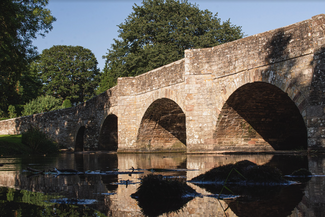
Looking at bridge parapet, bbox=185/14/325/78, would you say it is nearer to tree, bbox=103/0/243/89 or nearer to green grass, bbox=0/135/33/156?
green grass, bbox=0/135/33/156

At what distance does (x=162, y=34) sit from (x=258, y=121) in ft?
50.2

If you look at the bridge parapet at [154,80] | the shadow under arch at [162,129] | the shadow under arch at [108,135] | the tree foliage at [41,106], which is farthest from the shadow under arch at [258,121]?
the tree foliage at [41,106]

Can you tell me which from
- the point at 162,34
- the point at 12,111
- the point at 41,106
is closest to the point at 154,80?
the point at 162,34

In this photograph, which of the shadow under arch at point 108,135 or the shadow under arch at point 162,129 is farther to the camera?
the shadow under arch at point 108,135

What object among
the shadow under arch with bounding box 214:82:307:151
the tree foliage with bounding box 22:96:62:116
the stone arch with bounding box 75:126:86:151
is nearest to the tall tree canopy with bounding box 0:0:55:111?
the shadow under arch with bounding box 214:82:307:151

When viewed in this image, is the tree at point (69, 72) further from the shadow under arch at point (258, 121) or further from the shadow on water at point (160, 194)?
the shadow on water at point (160, 194)

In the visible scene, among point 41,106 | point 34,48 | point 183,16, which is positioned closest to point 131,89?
point 34,48

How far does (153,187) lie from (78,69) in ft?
136

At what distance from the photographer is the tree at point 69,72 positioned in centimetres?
4197

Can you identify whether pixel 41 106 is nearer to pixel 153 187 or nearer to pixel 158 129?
pixel 158 129

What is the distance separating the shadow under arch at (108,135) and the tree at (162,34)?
6.03 meters

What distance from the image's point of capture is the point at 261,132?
12891 mm

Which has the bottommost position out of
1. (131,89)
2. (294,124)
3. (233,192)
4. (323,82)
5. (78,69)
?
(233,192)

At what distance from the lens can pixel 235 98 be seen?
11.7 metres
